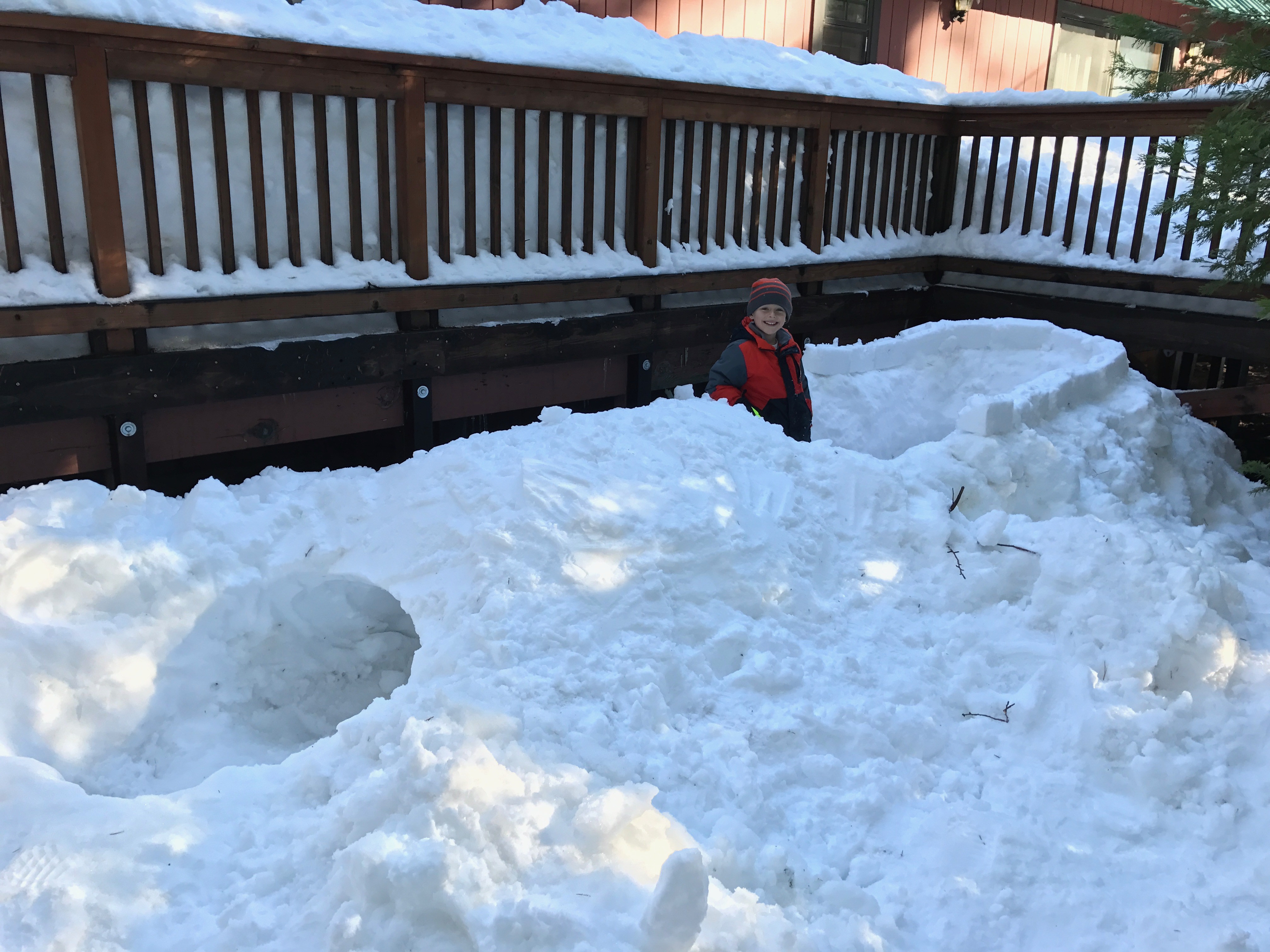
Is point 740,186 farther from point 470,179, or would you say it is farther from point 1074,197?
point 1074,197

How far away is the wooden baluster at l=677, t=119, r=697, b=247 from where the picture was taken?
618cm

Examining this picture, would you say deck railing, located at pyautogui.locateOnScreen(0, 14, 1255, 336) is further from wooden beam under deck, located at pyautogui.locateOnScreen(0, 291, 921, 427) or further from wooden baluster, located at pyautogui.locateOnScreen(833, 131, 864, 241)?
wooden beam under deck, located at pyautogui.locateOnScreen(0, 291, 921, 427)

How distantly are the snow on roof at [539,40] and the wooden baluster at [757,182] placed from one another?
32 cm

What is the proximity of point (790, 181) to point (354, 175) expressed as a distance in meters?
3.35

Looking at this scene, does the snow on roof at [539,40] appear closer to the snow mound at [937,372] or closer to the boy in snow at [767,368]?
the boy in snow at [767,368]

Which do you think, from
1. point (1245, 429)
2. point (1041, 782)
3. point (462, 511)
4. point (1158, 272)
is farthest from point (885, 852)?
point (1245, 429)

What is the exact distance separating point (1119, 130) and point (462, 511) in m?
6.10

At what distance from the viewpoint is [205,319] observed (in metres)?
4.44

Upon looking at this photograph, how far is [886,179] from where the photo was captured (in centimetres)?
771

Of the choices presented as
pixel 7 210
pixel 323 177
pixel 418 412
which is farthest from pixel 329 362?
pixel 7 210

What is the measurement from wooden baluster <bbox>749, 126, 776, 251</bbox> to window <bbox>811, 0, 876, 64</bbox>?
3.75 m

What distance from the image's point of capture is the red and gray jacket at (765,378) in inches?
196

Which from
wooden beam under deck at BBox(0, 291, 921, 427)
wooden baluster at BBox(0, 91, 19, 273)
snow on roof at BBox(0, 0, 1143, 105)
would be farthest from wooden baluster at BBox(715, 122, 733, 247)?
wooden baluster at BBox(0, 91, 19, 273)

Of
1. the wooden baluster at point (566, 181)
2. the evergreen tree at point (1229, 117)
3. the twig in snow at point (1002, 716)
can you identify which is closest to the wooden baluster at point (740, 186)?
the wooden baluster at point (566, 181)
